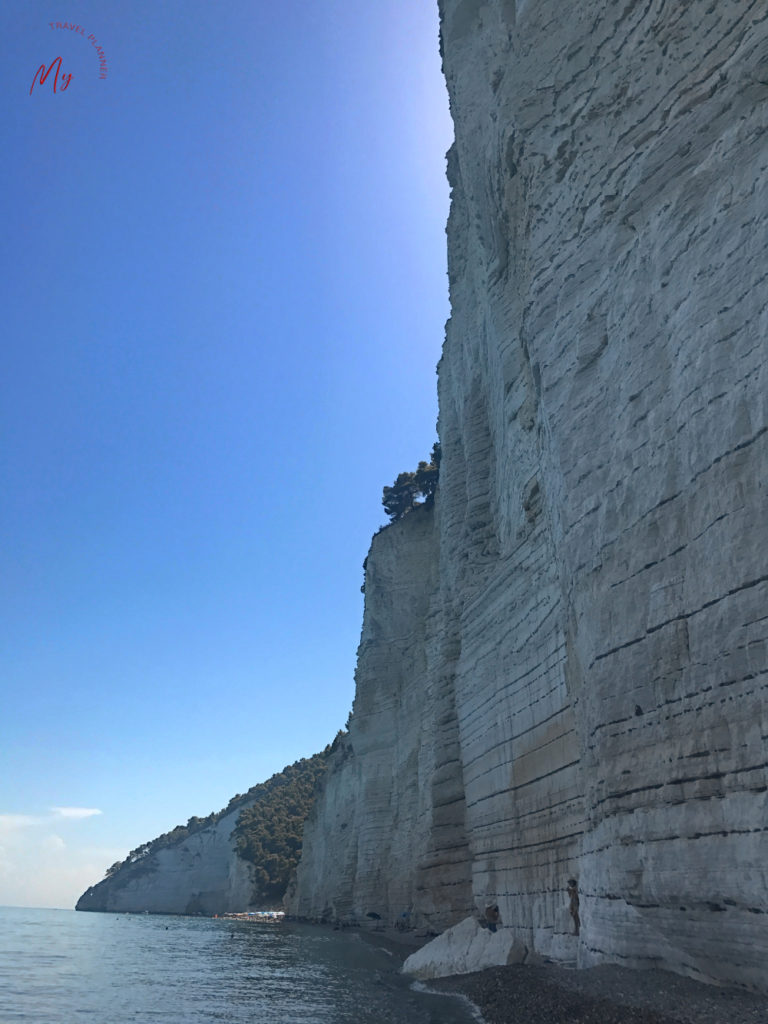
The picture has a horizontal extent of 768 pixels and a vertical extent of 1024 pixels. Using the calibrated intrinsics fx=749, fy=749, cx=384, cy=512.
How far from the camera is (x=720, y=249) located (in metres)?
9.34

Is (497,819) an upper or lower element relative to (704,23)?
lower

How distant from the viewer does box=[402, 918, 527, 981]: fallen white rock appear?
14305 mm

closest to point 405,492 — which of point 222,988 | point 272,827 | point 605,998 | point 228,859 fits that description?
point 222,988

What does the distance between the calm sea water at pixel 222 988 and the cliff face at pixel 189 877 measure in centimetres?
6929

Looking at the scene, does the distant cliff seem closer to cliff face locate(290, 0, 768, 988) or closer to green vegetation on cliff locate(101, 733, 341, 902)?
green vegetation on cliff locate(101, 733, 341, 902)

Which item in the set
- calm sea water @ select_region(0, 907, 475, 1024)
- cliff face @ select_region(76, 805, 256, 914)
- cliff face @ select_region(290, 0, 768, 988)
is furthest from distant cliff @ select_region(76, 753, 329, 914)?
cliff face @ select_region(290, 0, 768, 988)

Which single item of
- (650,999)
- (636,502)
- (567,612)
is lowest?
(650,999)

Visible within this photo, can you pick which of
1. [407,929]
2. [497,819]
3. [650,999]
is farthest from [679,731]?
[407,929]

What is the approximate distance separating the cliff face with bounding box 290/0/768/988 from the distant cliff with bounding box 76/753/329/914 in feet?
225

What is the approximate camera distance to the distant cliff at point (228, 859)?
83.8m

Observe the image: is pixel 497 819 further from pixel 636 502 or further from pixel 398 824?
pixel 398 824

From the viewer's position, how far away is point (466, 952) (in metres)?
15.7

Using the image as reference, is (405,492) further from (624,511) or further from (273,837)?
(273,837)

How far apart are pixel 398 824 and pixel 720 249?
92.8 ft
